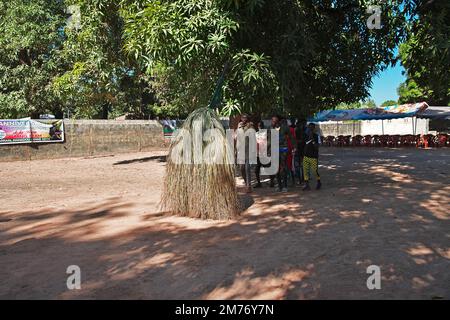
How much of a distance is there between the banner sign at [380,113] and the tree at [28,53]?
17.4m

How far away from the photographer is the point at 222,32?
6742 mm

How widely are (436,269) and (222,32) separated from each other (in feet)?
15.9

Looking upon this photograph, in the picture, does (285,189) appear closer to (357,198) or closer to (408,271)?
(357,198)

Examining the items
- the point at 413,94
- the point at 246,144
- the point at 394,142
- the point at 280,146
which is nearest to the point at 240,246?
the point at 246,144

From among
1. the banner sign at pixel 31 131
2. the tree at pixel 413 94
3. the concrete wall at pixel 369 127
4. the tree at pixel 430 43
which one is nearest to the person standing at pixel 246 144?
the tree at pixel 430 43

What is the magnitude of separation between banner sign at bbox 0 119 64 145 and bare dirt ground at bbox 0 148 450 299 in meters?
9.66

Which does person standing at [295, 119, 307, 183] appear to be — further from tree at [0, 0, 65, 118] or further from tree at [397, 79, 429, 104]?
tree at [397, 79, 429, 104]

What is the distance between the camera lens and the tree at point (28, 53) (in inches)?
798

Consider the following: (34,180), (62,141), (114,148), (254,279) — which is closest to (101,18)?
(34,180)

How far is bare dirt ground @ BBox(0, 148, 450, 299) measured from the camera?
12.0 ft

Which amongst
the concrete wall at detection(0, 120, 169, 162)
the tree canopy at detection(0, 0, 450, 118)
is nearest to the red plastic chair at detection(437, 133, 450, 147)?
the tree canopy at detection(0, 0, 450, 118)

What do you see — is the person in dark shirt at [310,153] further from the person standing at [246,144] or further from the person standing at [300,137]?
the person standing at [246,144]

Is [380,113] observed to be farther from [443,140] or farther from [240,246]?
[240,246]

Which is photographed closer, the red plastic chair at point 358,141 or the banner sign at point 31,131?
the banner sign at point 31,131
